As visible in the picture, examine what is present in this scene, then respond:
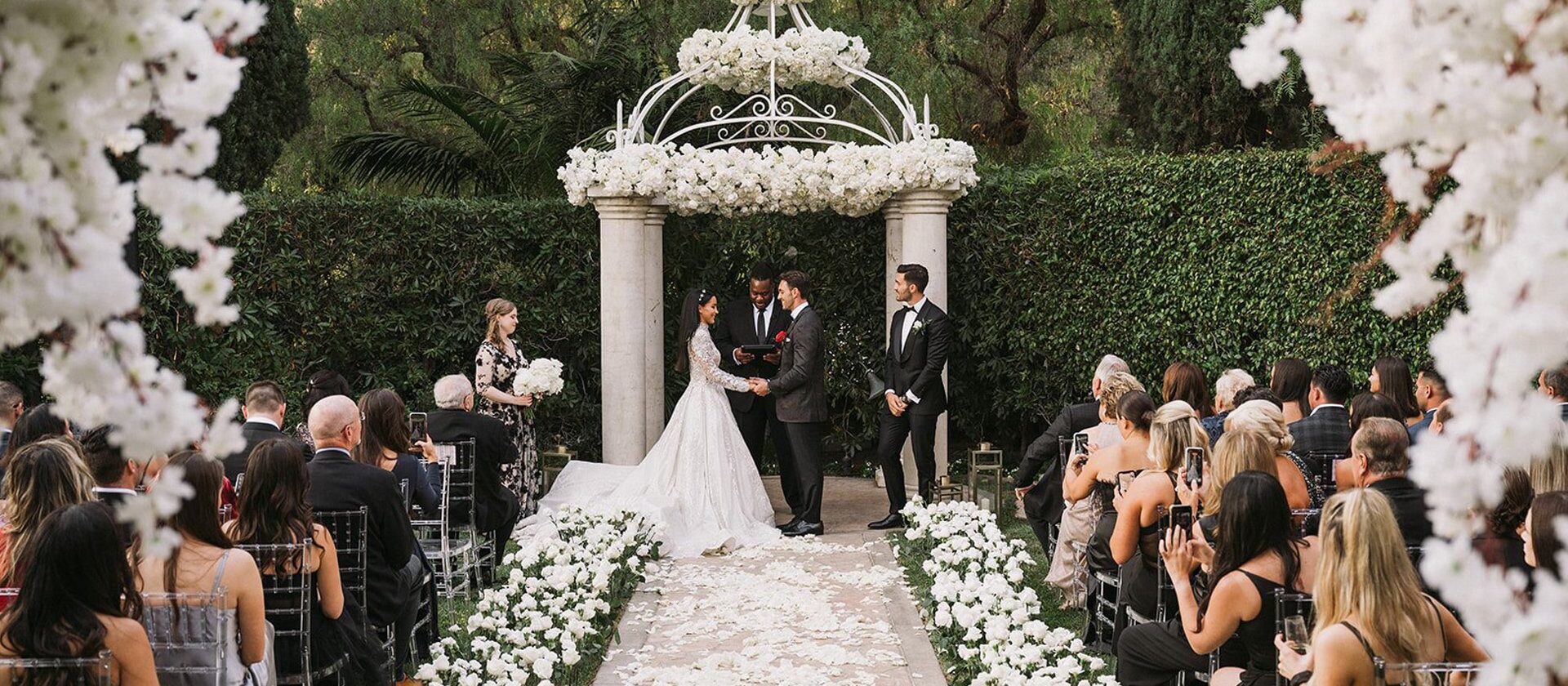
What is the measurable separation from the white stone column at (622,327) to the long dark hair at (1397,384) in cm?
543

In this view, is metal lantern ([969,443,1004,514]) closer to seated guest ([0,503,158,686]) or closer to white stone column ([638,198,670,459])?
white stone column ([638,198,670,459])

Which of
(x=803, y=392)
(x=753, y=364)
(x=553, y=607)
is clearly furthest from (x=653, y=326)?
(x=553, y=607)

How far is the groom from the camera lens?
1057 centimetres

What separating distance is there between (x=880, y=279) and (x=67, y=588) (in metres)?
9.52

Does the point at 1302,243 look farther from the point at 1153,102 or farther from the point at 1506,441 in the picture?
the point at 1506,441

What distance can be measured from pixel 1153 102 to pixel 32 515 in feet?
38.1

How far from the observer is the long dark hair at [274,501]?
16.4 feet

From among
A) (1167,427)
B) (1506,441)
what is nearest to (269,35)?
(1167,427)

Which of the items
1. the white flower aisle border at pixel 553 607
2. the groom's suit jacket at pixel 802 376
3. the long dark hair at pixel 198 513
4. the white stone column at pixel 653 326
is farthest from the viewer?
the white stone column at pixel 653 326

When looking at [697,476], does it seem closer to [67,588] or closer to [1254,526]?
[1254,526]

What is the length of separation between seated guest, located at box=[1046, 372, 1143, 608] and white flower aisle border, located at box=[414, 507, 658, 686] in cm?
235

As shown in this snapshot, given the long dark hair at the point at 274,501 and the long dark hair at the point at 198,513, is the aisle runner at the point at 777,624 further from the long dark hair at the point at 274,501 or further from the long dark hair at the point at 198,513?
the long dark hair at the point at 198,513

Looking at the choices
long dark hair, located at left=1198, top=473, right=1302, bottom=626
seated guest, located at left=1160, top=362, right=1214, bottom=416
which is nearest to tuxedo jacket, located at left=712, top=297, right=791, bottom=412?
seated guest, located at left=1160, top=362, right=1214, bottom=416

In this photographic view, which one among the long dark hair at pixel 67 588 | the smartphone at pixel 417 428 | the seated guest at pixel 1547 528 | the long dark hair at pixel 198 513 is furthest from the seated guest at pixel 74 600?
the seated guest at pixel 1547 528
